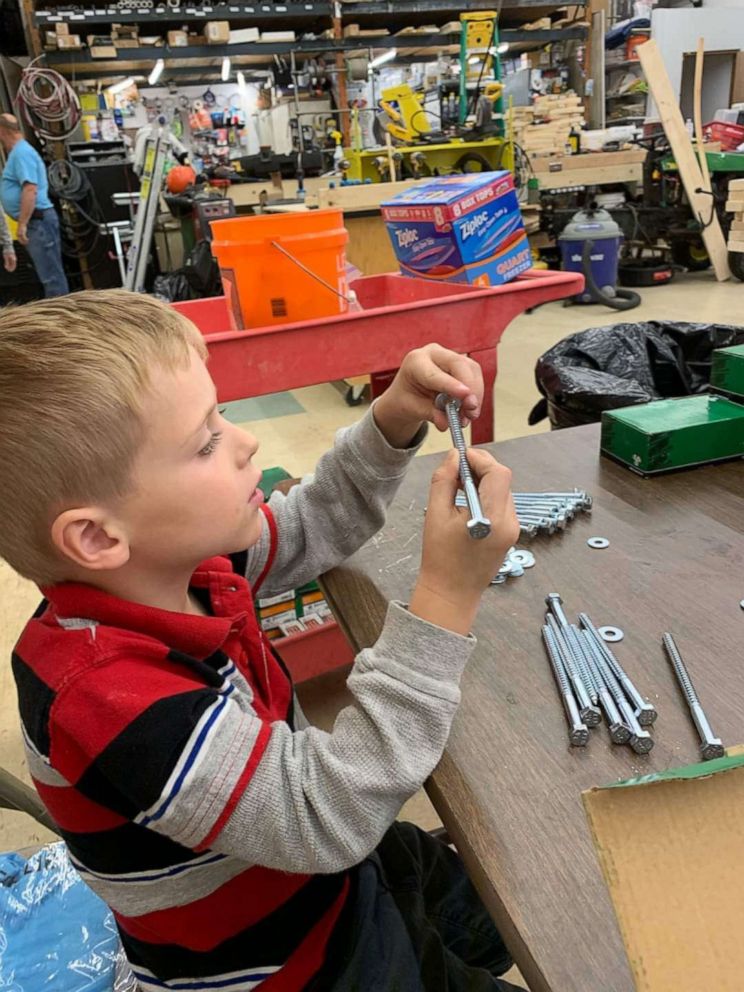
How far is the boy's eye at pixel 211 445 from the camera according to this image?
650 millimetres

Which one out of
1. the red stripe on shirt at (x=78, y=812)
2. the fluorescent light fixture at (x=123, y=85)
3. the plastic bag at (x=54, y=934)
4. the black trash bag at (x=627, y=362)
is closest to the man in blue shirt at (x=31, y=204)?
the fluorescent light fixture at (x=123, y=85)

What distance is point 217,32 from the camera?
6039mm

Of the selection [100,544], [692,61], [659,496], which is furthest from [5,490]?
[692,61]

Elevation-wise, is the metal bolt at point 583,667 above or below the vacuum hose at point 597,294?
above

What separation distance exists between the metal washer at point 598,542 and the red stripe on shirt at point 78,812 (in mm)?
588

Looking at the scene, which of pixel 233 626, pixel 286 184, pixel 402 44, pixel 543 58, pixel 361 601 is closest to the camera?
pixel 233 626

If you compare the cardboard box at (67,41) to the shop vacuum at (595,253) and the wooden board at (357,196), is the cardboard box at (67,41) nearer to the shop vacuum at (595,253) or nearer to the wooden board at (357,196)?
the wooden board at (357,196)

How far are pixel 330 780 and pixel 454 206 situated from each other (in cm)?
145

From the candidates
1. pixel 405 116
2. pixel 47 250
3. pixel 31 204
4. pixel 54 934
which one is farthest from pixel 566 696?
pixel 47 250

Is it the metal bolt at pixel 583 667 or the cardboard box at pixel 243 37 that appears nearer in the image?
the metal bolt at pixel 583 667

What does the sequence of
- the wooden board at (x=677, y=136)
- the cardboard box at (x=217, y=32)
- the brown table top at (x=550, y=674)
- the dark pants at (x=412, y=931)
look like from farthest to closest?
the cardboard box at (x=217, y=32) → the wooden board at (x=677, y=136) → the dark pants at (x=412, y=931) → the brown table top at (x=550, y=674)

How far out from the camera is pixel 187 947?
65 cm

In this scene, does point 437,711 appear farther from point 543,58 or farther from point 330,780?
point 543,58

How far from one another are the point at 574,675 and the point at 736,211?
5.21 metres
